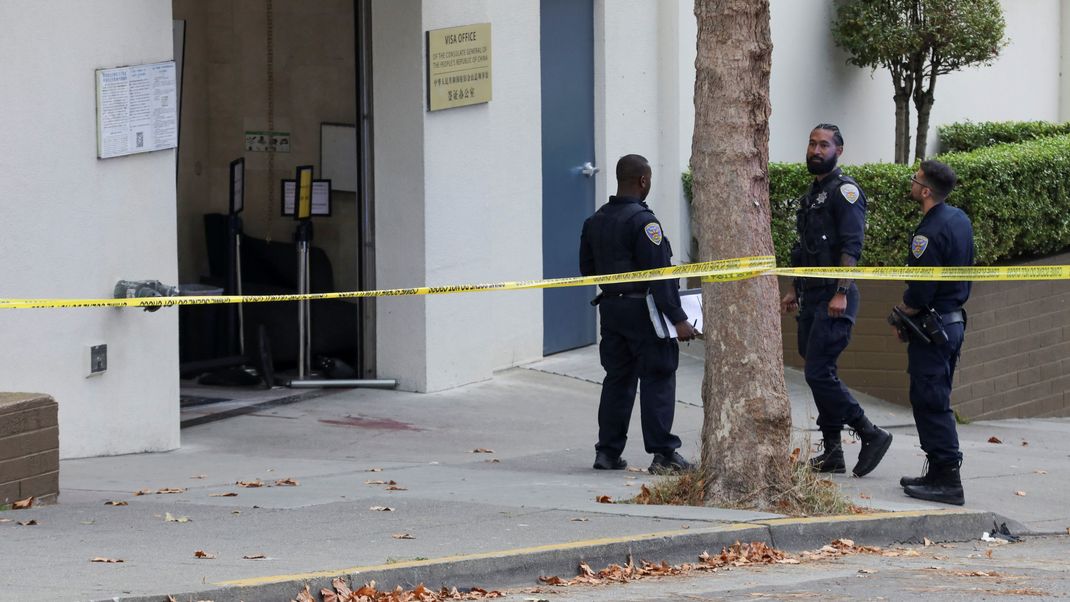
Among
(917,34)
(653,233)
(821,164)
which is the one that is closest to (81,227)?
(653,233)

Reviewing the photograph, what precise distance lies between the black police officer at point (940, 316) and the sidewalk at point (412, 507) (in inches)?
10.6

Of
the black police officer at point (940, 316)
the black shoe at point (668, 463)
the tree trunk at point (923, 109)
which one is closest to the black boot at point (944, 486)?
the black police officer at point (940, 316)

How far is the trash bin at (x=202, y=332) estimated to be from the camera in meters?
12.2

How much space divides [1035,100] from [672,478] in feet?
47.0

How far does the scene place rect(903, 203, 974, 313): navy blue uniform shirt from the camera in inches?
328

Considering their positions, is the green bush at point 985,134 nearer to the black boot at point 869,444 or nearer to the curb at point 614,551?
the black boot at point 869,444

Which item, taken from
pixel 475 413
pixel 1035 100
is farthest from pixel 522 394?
pixel 1035 100

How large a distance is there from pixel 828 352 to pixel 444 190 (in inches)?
145

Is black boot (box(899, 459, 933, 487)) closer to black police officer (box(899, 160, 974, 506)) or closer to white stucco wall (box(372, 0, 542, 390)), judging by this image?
black police officer (box(899, 160, 974, 506))

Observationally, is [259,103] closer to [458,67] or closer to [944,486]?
Answer: [458,67]

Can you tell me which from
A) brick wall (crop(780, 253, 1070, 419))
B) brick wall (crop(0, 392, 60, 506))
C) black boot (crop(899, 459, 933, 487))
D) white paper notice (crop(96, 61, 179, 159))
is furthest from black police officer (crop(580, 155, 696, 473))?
brick wall (crop(780, 253, 1070, 419))

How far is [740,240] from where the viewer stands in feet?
25.3

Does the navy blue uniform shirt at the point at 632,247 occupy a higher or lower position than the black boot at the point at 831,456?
higher

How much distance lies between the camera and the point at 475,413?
11102mm
